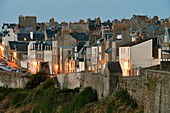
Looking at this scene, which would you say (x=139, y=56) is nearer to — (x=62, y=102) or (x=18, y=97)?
(x=62, y=102)

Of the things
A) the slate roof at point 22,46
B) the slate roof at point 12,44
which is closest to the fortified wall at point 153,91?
the slate roof at point 22,46

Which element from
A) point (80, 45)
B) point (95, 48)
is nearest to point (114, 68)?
point (95, 48)

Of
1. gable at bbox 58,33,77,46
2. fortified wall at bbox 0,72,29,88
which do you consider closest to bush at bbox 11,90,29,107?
fortified wall at bbox 0,72,29,88

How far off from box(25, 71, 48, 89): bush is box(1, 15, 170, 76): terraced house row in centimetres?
476

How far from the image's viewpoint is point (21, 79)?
48.2 metres

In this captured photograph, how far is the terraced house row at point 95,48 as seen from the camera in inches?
1390

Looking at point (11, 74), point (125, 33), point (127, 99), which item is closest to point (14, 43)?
point (11, 74)

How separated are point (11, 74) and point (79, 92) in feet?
64.4

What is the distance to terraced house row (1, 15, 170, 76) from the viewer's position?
35.3 m

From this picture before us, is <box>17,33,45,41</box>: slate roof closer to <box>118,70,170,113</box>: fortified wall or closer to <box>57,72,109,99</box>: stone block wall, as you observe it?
<box>57,72,109,99</box>: stone block wall

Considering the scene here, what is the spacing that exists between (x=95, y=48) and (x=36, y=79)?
6725mm

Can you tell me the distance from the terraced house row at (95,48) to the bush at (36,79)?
15.6ft

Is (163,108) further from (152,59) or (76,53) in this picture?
(76,53)

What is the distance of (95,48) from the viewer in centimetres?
4697
